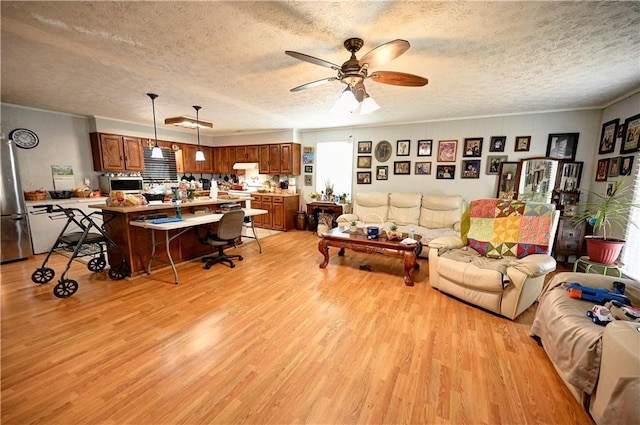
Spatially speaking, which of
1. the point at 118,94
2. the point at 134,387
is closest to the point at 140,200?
the point at 118,94

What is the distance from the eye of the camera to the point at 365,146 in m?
5.61

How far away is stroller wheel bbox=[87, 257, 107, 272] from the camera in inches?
134

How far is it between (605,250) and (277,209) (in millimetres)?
5351

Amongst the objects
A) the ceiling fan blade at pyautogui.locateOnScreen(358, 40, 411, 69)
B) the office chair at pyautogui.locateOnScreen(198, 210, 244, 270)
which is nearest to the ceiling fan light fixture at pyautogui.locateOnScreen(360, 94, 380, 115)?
the ceiling fan blade at pyautogui.locateOnScreen(358, 40, 411, 69)

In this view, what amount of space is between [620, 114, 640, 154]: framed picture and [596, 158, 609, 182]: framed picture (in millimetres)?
352

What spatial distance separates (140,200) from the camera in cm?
336

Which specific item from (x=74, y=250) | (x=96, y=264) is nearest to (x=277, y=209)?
(x=96, y=264)

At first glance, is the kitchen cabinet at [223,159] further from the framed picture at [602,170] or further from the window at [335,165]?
the framed picture at [602,170]

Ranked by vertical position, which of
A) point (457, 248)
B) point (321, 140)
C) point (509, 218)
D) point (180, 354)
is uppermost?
point (321, 140)

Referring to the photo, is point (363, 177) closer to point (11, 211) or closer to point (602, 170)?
point (602, 170)

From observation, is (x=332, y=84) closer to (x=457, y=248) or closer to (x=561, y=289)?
(x=457, y=248)

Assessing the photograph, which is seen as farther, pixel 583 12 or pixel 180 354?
pixel 180 354

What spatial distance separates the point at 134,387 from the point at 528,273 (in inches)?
129

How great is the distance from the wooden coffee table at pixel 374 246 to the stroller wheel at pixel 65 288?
292 centimetres
